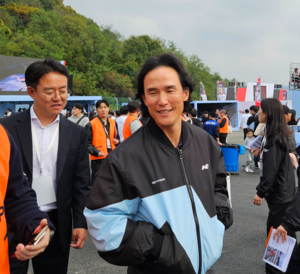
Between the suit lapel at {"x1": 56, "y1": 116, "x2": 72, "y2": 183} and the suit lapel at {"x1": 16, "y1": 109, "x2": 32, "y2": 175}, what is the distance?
0.21 meters

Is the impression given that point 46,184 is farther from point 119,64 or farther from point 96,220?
point 119,64

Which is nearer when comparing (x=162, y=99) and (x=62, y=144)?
(x=162, y=99)

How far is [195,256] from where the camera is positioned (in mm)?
1512

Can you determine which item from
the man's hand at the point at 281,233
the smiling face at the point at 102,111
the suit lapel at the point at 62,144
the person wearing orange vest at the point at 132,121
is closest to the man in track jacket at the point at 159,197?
the suit lapel at the point at 62,144

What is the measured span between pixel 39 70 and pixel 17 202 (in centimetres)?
117

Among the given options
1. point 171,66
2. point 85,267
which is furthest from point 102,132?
point 171,66

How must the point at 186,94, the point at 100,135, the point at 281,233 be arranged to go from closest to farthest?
the point at 186,94, the point at 281,233, the point at 100,135

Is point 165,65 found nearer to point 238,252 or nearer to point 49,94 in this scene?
point 49,94

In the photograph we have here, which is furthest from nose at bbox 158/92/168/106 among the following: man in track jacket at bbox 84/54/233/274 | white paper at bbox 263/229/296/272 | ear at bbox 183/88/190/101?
white paper at bbox 263/229/296/272

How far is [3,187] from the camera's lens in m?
1.32

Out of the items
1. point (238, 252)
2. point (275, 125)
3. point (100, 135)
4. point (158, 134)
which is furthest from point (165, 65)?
point (100, 135)

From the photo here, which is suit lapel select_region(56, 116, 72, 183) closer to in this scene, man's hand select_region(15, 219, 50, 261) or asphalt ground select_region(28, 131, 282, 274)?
man's hand select_region(15, 219, 50, 261)

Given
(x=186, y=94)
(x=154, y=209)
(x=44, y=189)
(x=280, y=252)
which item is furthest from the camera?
(x=280, y=252)

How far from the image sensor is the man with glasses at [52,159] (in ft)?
7.19
